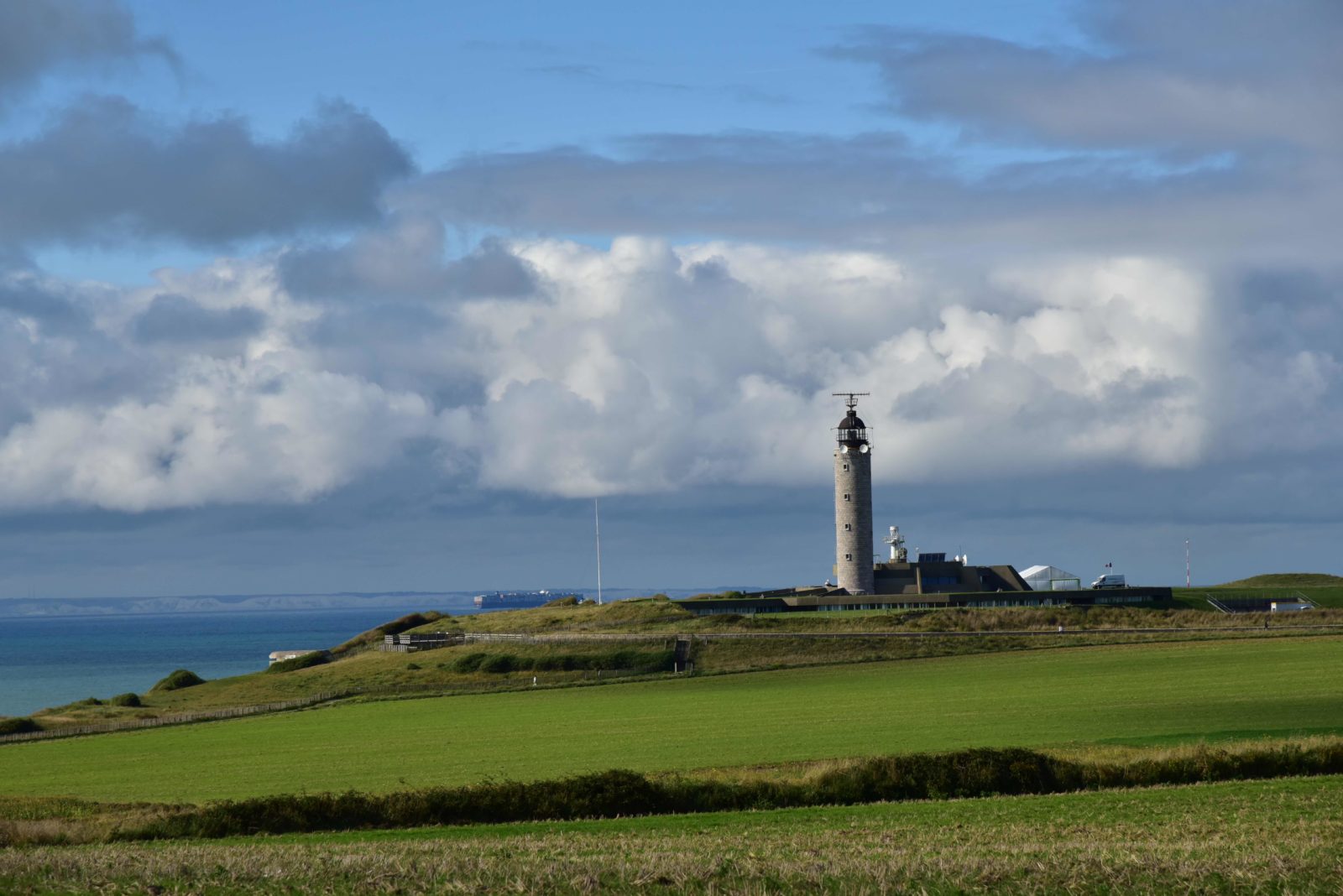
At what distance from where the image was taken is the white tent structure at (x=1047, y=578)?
4904 inches

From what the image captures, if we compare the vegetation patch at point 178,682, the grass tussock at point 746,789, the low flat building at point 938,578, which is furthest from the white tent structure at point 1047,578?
the grass tussock at point 746,789

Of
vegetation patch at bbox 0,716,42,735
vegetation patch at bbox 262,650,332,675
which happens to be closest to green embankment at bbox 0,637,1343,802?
vegetation patch at bbox 0,716,42,735

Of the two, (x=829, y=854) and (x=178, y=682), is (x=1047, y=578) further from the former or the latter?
(x=829, y=854)

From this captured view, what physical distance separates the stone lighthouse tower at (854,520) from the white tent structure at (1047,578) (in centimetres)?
2294

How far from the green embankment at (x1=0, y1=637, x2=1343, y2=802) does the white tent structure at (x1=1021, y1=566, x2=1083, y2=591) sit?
51.1m

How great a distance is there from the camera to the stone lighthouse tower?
110m

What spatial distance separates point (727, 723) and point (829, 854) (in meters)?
31.6

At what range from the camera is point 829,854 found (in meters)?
17.9

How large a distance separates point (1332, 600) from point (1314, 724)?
71060 mm

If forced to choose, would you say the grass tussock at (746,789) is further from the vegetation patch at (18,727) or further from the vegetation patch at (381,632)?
the vegetation patch at (381,632)

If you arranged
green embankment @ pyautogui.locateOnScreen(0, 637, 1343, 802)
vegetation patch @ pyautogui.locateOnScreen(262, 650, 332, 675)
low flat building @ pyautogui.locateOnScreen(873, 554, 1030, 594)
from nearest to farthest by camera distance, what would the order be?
green embankment @ pyautogui.locateOnScreen(0, 637, 1343, 802)
vegetation patch @ pyautogui.locateOnScreen(262, 650, 332, 675)
low flat building @ pyautogui.locateOnScreen(873, 554, 1030, 594)

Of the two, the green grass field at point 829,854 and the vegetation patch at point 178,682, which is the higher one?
the green grass field at point 829,854

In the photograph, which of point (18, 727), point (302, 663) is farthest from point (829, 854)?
point (302, 663)

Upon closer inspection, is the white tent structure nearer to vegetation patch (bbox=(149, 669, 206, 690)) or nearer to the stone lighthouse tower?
the stone lighthouse tower
